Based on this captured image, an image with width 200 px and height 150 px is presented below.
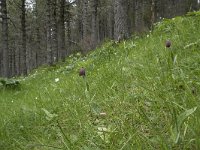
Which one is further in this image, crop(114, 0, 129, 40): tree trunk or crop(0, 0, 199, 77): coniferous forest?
crop(0, 0, 199, 77): coniferous forest

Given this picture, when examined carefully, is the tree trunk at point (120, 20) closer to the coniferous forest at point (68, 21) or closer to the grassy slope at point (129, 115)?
the coniferous forest at point (68, 21)

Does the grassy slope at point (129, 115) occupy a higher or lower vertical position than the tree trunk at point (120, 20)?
lower

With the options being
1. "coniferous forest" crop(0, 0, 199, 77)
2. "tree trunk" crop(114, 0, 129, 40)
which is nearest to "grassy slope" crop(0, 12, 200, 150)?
"coniferous forest" crop(0, 0, 199, 77)

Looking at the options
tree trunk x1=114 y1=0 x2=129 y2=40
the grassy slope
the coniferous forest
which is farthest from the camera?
the coniferous forest

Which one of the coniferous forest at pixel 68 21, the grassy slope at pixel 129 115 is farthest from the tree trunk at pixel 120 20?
the grassy slope at pixel 129 115

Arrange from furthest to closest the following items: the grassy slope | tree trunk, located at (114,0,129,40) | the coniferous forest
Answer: the coniferous forest → tree trunk, located at (114,0,129,40) → the grassy slope

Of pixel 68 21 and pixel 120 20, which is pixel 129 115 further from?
pixel 68 21

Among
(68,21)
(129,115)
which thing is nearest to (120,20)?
(129,115)

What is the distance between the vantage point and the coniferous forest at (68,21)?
18.2 metres

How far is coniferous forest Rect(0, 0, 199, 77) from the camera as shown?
716 inches

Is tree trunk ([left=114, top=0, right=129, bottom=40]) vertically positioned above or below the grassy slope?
above

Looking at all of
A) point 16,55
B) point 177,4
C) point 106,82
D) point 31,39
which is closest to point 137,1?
point 177,4

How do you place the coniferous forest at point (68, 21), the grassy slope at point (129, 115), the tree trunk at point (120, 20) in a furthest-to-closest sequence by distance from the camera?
the coniferous forest at point (68, 21) < the tree trunk at point (120, 20) < the grassy slope at point (129, 115)

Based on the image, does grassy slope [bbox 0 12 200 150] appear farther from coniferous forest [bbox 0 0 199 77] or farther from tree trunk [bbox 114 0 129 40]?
tree trunk [bbox 114 0 129 40]
